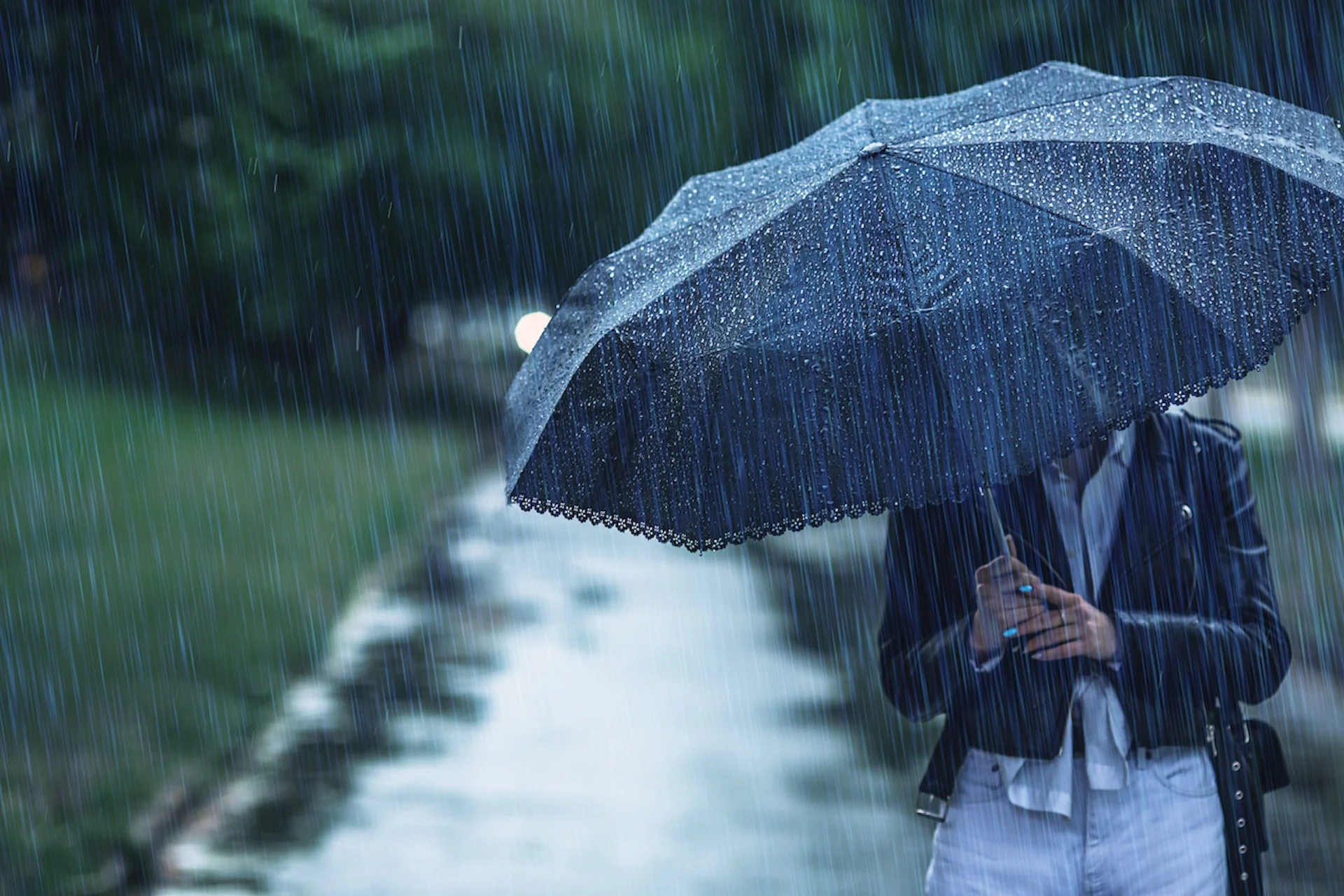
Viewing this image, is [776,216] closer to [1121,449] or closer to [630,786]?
[1121,449]

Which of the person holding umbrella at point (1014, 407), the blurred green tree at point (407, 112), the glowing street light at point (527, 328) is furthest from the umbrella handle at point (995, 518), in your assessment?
the blurred green tree at point (407, 112)

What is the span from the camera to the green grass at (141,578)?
7742 mm

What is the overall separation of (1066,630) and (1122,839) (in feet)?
1.27

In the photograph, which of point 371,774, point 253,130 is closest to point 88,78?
point 253,130

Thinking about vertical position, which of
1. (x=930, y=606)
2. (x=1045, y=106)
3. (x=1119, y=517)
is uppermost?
(x=1045, y=106)

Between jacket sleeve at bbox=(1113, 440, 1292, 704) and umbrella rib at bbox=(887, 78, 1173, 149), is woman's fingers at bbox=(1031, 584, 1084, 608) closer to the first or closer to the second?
jacket sleeve at bbox=(1113, 440, 1292, 704)

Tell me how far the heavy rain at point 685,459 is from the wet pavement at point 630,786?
4 cm

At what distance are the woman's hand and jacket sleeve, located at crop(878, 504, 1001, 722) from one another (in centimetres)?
13

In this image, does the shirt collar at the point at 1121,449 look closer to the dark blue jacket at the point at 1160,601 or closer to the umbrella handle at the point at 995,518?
the dark blue jacket at the point at 1160,601

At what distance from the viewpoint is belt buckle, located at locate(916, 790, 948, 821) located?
10.3 ft

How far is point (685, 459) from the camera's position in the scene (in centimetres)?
297

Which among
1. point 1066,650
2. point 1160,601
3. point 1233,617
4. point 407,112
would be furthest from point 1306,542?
point 407,112

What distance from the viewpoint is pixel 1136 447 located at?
307cm

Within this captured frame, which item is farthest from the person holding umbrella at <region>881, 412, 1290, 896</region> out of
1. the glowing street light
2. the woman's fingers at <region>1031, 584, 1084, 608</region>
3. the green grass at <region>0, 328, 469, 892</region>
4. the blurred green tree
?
the blurred green tree
